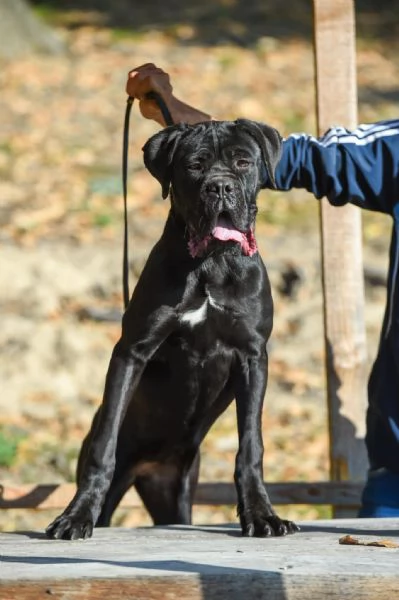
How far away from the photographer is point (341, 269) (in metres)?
4.91

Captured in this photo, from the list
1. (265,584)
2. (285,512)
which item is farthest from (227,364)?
(285,512)

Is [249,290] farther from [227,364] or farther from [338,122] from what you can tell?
[338,122]

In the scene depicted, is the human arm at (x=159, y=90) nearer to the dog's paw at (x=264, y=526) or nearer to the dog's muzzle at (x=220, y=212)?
the dog's muzzle at (x=220, y=212)

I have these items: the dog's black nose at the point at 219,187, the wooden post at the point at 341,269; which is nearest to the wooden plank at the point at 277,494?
the wooden post at the point at 341,269

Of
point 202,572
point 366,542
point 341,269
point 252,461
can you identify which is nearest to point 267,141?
point 252,461

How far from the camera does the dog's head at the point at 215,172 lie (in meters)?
3.64

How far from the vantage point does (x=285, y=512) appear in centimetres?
645

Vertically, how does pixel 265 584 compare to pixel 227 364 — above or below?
below

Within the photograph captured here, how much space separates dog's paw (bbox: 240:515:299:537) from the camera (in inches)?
138

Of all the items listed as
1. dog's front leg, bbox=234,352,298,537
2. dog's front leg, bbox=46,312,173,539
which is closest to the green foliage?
dog's front leg, bbox=46,312,173,539

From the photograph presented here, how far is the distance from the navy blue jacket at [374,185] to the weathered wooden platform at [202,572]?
1.10m

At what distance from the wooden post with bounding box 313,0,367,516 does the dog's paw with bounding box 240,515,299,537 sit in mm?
1396

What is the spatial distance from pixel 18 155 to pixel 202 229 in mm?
6656

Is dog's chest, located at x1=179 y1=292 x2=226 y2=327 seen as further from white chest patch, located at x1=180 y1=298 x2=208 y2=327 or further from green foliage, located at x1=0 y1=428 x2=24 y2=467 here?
green foliage, located at x1=0 y1=428 x2=24 y2=467
